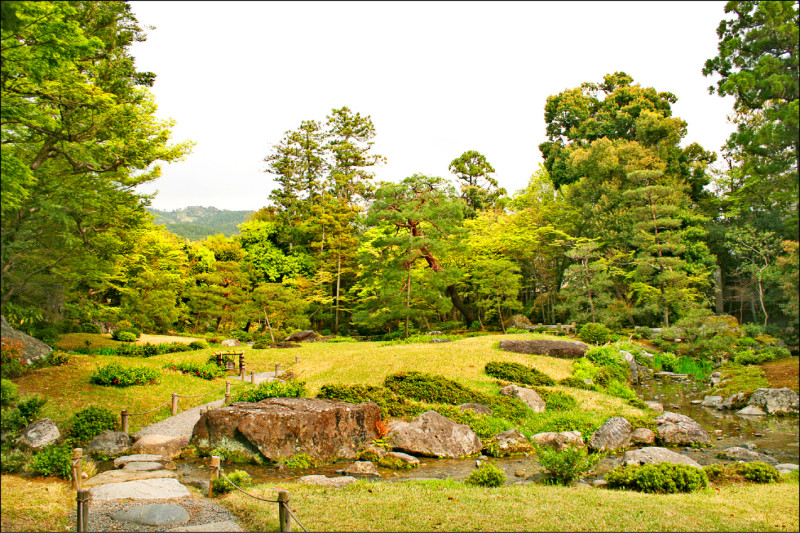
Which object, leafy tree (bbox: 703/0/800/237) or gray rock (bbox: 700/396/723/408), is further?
gray rock (bbox: 700/396/723/408)

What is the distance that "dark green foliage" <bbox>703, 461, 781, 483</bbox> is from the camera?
6.72 metres

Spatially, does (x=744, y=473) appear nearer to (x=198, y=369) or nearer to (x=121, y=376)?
(x=121, y=376)

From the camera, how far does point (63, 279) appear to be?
16.4 meters

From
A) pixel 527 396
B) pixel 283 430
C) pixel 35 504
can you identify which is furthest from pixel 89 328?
pixel 527 396

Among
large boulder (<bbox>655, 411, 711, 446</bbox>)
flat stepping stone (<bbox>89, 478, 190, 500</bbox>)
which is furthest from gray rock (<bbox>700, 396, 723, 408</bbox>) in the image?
flat stepping stone (<bbox>89, 478, 190, 500</bbox>)

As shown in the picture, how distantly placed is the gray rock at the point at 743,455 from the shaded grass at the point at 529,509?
2709 millimetres

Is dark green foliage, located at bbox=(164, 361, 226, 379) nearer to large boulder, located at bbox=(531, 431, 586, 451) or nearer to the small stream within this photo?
the small stream

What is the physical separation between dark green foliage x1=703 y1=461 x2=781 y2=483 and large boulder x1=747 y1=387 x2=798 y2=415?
218 inches

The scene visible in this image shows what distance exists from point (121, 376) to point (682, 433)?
48.0ft

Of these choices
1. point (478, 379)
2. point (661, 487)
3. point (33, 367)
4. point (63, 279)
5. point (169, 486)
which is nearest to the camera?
point (661, 487)

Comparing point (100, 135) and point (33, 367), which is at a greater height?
point (100, 135)

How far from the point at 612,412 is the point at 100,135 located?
53.2ft

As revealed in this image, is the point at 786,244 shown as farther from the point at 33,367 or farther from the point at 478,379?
the point at 33,367

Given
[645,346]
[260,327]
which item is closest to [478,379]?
[645,346]
